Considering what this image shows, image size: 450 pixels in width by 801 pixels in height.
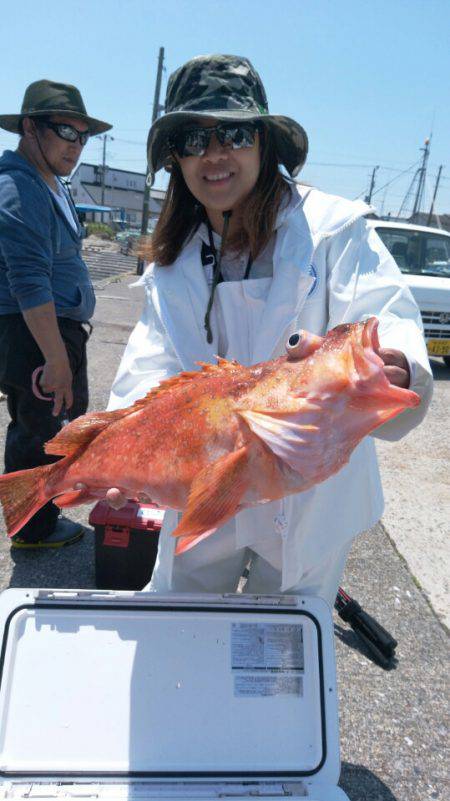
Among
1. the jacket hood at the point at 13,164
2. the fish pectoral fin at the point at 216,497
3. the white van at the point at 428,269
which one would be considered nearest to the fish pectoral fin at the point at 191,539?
the fish pectoral fin at the point at 216,497

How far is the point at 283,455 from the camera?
4.74 ft

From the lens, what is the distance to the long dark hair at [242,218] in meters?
2.02

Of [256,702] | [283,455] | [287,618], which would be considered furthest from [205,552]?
[283,455]

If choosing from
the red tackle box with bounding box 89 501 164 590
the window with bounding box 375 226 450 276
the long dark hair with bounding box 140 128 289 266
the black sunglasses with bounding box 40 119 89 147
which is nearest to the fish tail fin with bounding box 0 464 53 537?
the long dark hair with bounding box 140 128 289 266

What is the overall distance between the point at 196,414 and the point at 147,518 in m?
1.68

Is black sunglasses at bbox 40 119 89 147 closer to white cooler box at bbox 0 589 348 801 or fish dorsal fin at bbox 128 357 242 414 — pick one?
fish dorsal fin at bbox 128 357 242 414

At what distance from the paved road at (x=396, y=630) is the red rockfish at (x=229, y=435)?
1529mm

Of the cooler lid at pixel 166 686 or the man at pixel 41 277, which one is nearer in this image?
the cooler lid at pixel 166 686

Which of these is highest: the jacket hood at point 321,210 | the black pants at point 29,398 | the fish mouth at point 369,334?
the jacket hood at point 321,210

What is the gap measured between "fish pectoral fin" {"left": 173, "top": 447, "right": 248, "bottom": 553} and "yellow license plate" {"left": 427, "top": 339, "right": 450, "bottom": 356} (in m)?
8.42

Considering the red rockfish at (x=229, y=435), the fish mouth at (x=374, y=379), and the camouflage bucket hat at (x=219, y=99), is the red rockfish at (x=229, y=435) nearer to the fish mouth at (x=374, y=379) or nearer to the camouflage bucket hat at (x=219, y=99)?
the fish mouth at (x=374, y=379)

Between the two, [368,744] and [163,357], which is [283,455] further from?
[368,744]

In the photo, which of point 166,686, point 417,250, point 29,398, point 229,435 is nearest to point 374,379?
point 229,435

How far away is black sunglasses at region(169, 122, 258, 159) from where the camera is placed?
189 cm
